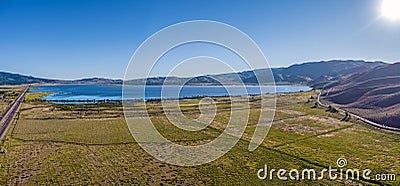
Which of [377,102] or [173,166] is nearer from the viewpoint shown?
[173,166]

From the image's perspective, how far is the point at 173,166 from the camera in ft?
80.3

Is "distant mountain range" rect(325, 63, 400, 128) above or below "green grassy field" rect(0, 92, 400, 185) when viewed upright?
above

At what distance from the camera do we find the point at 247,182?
68.2 feet

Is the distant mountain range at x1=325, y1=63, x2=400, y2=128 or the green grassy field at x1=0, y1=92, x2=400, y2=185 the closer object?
the green grassy field at x1=0, y1=92, x2=400, y2=185

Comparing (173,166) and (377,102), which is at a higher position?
(377,102)

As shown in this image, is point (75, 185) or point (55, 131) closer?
point (75, 185)

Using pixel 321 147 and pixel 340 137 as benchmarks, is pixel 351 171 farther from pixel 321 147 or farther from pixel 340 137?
pixel 340 137

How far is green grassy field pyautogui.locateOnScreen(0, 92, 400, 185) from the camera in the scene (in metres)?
21.6

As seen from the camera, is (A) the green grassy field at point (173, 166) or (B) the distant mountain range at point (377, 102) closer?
(A) the green grassy field at point (173, 166)

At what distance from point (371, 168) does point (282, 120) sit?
86.3 feet

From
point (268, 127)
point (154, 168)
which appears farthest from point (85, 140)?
point (268, 127)

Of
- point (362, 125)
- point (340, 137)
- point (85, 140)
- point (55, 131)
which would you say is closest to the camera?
point (85, 140)

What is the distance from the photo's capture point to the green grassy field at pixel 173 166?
21.6 meters

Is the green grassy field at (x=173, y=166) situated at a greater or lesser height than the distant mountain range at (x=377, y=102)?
lesser
